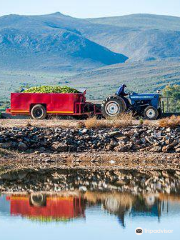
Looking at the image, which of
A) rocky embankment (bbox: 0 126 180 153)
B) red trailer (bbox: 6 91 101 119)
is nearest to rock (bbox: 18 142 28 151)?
rocky embankment (bbox: 0 126 180 153)

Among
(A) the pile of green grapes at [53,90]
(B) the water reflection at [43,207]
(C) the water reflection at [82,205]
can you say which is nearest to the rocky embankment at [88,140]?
(A) the pile of green grapes at [53,90]

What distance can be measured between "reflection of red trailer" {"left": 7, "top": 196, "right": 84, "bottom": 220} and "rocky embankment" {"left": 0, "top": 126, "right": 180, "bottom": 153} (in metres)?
8.11

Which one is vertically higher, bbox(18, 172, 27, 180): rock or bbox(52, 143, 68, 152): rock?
bbox(52, 143, 68, 152): rock

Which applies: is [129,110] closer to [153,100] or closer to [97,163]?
[153,100]

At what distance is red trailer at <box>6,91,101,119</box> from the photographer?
119 feet

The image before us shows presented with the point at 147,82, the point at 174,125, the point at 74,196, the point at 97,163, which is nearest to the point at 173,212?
the point at 74,196

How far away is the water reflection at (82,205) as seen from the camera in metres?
20.8

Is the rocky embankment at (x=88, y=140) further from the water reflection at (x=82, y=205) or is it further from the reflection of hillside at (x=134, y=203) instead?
the reflection of hillside at (x=134, y=203)

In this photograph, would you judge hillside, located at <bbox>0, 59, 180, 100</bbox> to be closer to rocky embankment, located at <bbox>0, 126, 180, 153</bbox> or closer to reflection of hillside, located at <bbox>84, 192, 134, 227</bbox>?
rocky embankment, located at <bbox>0, 126, 180, 153</bbox>

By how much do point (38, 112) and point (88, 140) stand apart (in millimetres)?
5754

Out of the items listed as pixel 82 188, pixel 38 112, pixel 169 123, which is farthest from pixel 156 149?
pixel 38 112

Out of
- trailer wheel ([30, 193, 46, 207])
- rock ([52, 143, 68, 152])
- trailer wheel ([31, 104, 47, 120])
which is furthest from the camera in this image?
trailer wheel ([31, 104, 47, 120])

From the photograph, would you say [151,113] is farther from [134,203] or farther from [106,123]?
[134,203]

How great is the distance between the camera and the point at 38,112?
36.9 metres
